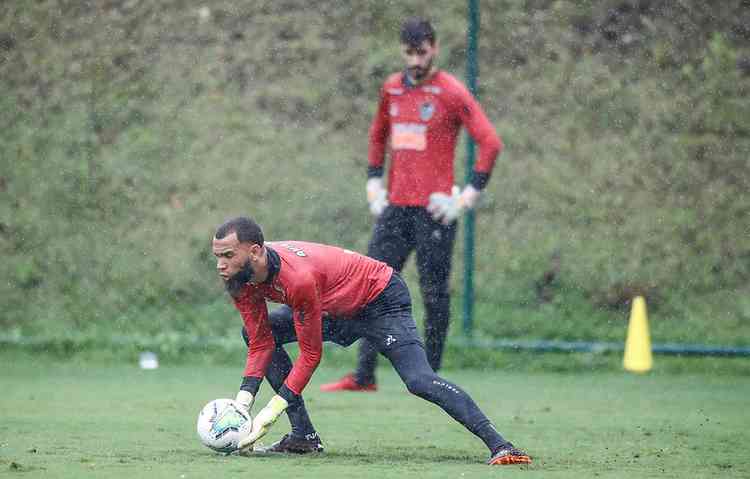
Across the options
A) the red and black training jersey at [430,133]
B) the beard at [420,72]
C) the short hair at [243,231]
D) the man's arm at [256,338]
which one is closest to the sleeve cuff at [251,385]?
the man's arm at [256,338]

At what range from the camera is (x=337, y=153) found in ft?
35.0

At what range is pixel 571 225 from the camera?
1045 cm

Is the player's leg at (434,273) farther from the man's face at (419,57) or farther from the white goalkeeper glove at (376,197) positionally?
the man's face at (419,57)

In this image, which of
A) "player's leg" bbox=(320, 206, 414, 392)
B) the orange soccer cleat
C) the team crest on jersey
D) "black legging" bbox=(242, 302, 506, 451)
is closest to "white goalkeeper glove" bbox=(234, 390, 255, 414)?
"black legging" bbox=(242, 302, 506, 451)

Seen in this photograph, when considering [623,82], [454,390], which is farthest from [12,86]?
[454,390]

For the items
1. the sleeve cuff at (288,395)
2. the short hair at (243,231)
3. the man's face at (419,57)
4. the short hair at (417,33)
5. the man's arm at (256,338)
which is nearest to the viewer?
the short hair at (243,231)

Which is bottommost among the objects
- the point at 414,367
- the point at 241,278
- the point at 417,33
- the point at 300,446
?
the point at 300,446

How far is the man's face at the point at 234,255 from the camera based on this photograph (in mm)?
5465

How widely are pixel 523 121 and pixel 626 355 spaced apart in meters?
1.95

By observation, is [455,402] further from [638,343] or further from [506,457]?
[638,343]

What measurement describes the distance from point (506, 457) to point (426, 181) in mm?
3285

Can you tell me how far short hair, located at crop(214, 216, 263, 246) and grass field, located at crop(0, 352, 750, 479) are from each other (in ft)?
2.85

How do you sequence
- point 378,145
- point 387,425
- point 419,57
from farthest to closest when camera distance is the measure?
point 378,145 < point 419,57 < point 387,425

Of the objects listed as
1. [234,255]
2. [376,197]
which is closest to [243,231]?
[234,255]
